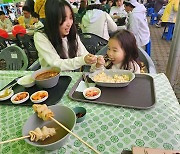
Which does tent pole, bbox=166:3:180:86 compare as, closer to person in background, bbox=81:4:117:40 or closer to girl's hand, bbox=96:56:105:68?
person in background, bbox=81:4:117:40

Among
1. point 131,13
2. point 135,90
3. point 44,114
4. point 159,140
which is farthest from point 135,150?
point 131,13

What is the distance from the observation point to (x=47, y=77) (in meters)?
1.22

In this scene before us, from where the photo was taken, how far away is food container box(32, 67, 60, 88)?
117 cm

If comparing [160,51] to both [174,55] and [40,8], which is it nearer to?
[174,55]

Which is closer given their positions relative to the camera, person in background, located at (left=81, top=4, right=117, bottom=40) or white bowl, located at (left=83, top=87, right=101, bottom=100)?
white bowl, located at (left=83, top=87, right=101, bottom=100)

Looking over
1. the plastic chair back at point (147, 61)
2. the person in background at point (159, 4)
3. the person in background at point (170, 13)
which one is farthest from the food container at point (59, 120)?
the person in background at point (159, 4)

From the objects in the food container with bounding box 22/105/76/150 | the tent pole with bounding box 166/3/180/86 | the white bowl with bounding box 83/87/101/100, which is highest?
the food container with bounding box 22/105/76/150

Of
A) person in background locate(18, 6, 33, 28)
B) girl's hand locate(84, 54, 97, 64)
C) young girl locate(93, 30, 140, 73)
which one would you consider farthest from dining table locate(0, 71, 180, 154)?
person in background locate(18, 6, 33, 28)

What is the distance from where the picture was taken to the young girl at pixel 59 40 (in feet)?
4.79

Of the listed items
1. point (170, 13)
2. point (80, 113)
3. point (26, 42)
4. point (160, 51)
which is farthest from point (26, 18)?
point (80, 113)

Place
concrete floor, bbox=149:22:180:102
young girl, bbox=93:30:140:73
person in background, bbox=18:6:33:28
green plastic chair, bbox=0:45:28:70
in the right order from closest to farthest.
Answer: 1. young girl, bbox=93:30:140:73
2. green plastic chair, bbox=0:45:28:70
3. concrete floor, bbox=149:22:180:102
4. person in background, bbox=18:6:33:28

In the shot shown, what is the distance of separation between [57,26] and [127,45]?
2.11 feet

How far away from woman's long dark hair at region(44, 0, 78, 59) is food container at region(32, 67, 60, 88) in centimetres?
44

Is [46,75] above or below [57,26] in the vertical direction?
below
